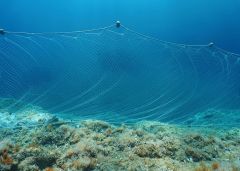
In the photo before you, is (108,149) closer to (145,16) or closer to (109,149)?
(109,149)

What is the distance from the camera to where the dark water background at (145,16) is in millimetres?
38906

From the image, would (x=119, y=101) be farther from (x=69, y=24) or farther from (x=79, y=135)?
(x=69, y=24)

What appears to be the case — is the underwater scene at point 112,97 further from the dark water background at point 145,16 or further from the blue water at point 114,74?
the dark water background at point 145,16

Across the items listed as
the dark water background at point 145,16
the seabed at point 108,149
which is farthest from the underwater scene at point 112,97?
the dark water background at point 145,16

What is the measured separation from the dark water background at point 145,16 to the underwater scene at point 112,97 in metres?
25.9

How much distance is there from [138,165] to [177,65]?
5831mm

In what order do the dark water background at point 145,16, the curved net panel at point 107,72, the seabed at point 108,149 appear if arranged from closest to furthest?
the seabed at point 108,149 → the curved net panel at point 107,72 → the dark water background at point 145,16

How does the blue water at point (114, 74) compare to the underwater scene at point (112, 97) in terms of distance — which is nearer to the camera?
the underwater scene at point (112, 97)

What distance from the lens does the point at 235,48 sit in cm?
3550

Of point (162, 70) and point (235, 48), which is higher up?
point (235, 48)

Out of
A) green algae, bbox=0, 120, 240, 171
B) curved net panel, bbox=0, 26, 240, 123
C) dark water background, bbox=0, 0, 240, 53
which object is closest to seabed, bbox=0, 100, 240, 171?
green algae, bbox=0, 120, 240, 171

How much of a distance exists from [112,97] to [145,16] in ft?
112

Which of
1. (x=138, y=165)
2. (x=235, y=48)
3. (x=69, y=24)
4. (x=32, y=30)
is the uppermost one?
(x=69, y=24)

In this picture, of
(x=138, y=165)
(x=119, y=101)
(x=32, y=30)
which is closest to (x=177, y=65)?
(x=119, y=101)
